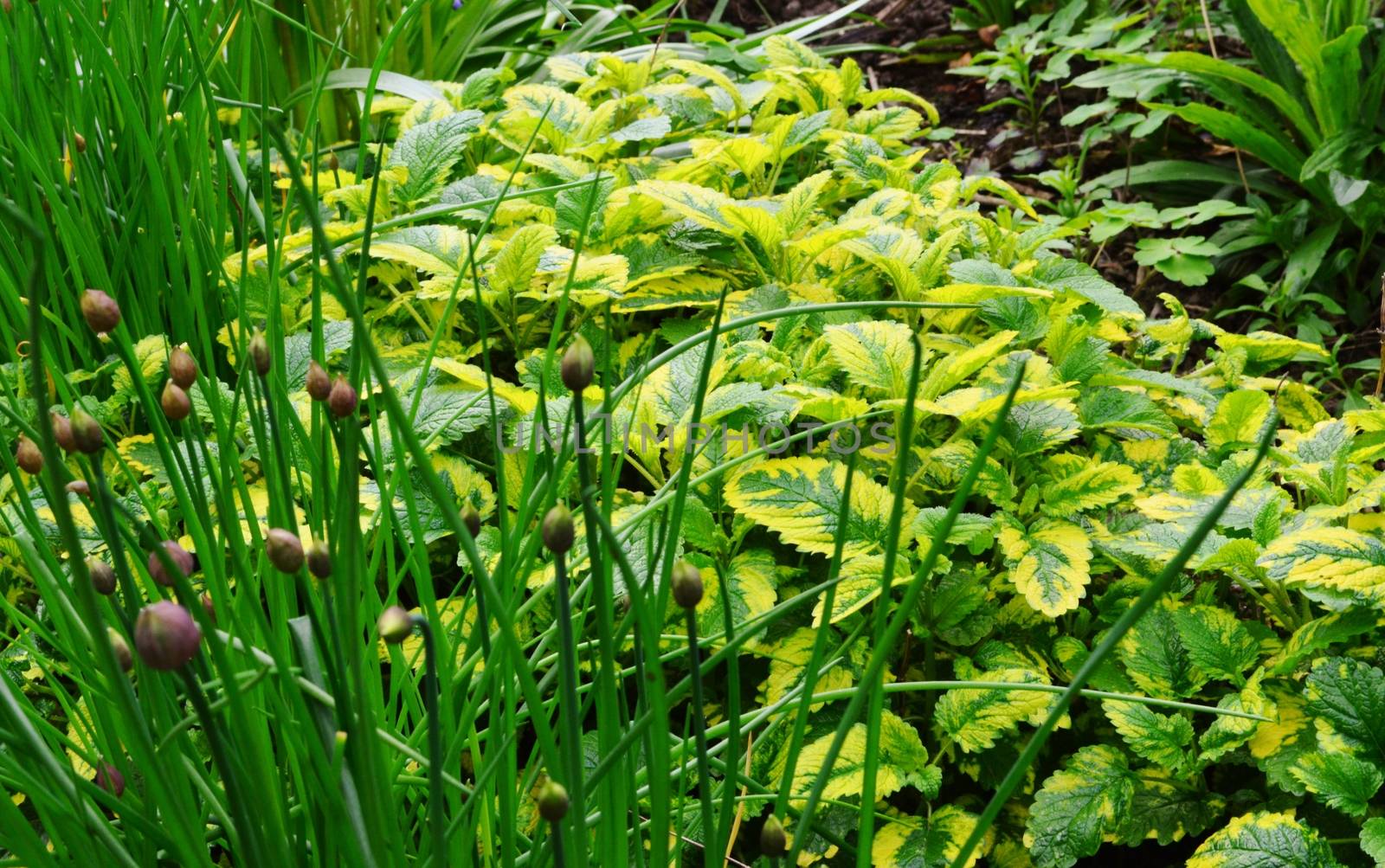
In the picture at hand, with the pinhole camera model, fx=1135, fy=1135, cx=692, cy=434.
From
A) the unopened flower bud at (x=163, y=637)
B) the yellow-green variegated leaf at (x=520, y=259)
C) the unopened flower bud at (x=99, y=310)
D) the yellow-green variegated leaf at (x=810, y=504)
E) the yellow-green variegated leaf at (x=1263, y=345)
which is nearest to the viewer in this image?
the unopened flower bud at (x=163, y=637)

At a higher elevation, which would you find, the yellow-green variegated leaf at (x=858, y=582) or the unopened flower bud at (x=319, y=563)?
the unopened flower bud at (x=319, y=563)

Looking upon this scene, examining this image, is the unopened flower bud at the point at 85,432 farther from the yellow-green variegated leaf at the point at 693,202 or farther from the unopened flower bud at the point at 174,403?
the yellow-green variegated leaf at the point at 693,202

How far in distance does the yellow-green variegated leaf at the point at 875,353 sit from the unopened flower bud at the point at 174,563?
729 millimetres

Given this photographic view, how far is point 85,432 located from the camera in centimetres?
51

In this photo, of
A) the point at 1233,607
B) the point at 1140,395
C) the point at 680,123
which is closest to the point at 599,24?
the point at 680,123

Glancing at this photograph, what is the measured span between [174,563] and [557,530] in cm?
18

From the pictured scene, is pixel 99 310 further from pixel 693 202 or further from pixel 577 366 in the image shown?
pixel 693 202

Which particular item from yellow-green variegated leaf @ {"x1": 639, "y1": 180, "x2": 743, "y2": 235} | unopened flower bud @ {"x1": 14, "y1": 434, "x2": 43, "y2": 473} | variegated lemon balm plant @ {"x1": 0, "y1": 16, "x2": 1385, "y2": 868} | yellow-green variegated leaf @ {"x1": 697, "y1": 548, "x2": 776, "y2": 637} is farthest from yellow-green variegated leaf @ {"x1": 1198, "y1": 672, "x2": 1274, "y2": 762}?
unopened flower bud @ {"x1": 14, "y1": 434, "x2": 43, "y2": 473}

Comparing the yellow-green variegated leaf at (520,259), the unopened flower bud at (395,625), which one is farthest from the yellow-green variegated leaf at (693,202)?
the unopened flower bud at (395,625)

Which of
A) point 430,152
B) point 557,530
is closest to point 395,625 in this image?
point 557,530

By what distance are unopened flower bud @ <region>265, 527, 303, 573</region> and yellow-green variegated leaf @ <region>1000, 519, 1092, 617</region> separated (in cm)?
70

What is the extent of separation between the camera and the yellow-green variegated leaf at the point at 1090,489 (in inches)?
43.9

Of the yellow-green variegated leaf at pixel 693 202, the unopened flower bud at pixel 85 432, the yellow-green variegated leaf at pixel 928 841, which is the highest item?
the unopened flower bud at pixel 85 432

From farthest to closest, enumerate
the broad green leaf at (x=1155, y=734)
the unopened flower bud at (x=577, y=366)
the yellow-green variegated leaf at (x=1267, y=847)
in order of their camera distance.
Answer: the broad green leaf at (x=1155, y=734) < the yellow-green variegated leaf at (x=1267, y=847) < the unopened flower bud at (x=577, y=366)
